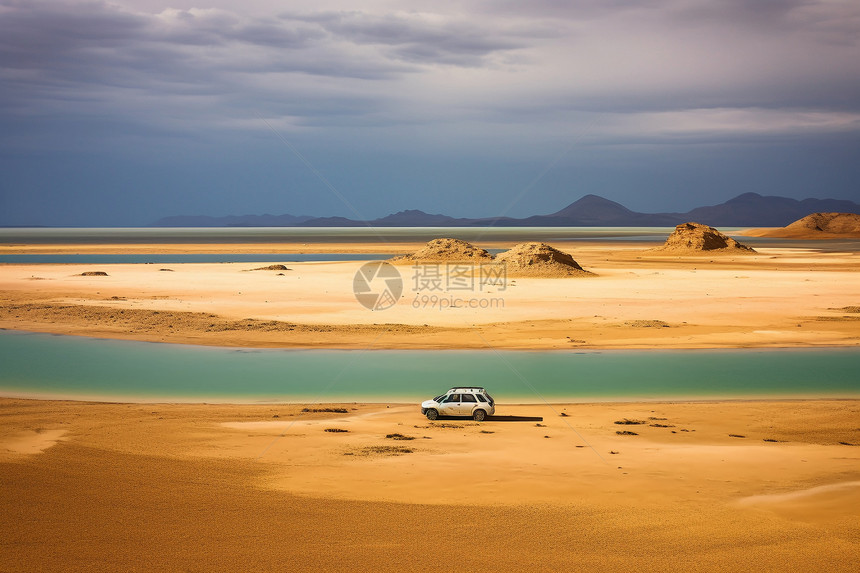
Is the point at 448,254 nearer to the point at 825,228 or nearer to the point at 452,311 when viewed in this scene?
the point at 452,311

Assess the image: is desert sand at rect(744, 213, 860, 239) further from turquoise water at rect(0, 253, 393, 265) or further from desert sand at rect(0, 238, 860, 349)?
desert sand at rect(0, 238, 860, 349)

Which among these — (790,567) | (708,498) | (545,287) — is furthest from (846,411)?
(545,287)

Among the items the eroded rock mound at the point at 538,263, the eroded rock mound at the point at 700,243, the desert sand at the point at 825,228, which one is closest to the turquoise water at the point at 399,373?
the eroded rock mound at the point at 538,263

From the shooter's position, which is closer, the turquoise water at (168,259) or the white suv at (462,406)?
the white suv at (462,406)

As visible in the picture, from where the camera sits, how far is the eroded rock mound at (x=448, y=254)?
68000 millimetres

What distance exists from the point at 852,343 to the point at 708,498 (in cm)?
2040

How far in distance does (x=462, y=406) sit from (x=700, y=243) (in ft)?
259

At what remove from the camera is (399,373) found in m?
23.3

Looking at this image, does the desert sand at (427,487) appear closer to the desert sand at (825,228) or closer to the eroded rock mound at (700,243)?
the eroded rock mound at (700,243)

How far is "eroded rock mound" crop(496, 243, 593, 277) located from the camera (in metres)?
53.9

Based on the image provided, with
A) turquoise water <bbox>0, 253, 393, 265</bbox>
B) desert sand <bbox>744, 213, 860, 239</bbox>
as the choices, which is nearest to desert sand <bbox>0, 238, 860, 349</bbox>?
turquoise water <bbox>0, 253, 393, 265</bbox>

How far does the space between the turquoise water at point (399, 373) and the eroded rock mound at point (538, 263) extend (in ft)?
89.2

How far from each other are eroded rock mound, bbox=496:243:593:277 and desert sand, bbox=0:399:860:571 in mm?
36944

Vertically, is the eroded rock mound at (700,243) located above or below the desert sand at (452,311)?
above
